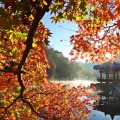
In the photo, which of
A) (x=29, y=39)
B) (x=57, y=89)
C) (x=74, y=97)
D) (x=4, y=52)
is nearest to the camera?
(x=29, y=39)

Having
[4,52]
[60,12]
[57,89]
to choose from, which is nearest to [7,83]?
[4,52]

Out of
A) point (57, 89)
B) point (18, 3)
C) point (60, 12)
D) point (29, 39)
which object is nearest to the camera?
point (18, 3)

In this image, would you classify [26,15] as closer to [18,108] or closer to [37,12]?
[37,12]

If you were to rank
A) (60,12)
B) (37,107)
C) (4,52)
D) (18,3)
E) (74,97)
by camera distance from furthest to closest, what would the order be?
1. (74,97)
2. (37,107)
3. (4,52)
4. (60,12)
5. (18,3)

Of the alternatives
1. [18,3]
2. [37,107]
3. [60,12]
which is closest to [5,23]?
[18,3]

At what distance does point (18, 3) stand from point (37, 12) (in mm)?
392

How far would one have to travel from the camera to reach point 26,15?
4.83 m

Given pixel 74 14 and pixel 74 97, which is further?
pixel 74 97

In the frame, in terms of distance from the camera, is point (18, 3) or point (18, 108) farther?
point (18, 108)

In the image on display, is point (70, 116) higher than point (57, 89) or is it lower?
lower

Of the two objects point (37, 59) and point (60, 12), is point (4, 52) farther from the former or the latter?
point (60, 12)

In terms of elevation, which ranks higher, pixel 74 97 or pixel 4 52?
pixel 4 52

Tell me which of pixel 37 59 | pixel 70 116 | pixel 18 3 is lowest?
pixel 70 116

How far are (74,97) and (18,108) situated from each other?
3.13 m
